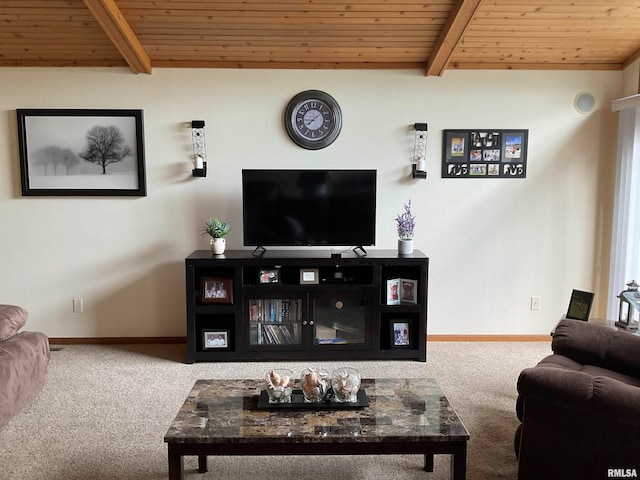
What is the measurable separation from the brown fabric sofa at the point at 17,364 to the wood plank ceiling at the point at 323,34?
2.07 metres

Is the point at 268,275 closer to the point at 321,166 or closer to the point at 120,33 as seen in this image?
the point at 321,166

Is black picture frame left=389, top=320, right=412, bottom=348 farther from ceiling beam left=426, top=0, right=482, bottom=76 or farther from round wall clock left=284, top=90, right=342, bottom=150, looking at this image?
ceiling beam left=426, top=0, right=482, bottom=76

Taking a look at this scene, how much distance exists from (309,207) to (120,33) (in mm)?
1846

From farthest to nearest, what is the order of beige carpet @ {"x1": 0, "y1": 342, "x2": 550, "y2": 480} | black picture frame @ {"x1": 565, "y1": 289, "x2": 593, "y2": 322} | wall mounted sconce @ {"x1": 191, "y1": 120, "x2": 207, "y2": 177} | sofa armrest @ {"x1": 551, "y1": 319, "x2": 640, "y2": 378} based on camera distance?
wall mounted sconce @ {"x1": 191, "y1": 120, "x2": 207, "y2": 177} → black picture frame @ {"x1": 565, "y1": 289, "x2": 593, "y2": 322} → sofa armrest @ {"x1": 551, "y1": 319, "x2": 640, "y2": 378} → beige carpet @ {"x1": 0, "y1": 342, "x2": 550, "y2": 480}

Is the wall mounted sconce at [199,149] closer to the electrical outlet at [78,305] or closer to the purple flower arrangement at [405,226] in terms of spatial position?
the electrical outlet at [78,305]

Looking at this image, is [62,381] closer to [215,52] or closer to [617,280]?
[215,52]

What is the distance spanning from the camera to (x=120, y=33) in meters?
3.54

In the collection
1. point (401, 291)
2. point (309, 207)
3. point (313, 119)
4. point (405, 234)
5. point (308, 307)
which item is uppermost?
point (313, 119)

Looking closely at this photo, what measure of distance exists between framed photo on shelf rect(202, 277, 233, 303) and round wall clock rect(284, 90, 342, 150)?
1320 mm

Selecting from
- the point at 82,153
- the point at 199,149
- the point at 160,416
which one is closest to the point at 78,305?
the point at 82,153

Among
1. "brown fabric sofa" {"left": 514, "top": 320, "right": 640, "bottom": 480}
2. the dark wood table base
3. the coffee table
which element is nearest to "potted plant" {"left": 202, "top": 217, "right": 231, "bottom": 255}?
the coffee table

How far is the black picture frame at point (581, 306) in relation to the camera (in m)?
3.07

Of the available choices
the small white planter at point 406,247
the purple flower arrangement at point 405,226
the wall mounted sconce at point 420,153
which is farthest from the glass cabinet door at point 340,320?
the wall mounted sconce at point 420,153

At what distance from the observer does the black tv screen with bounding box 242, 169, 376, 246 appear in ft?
12.8
